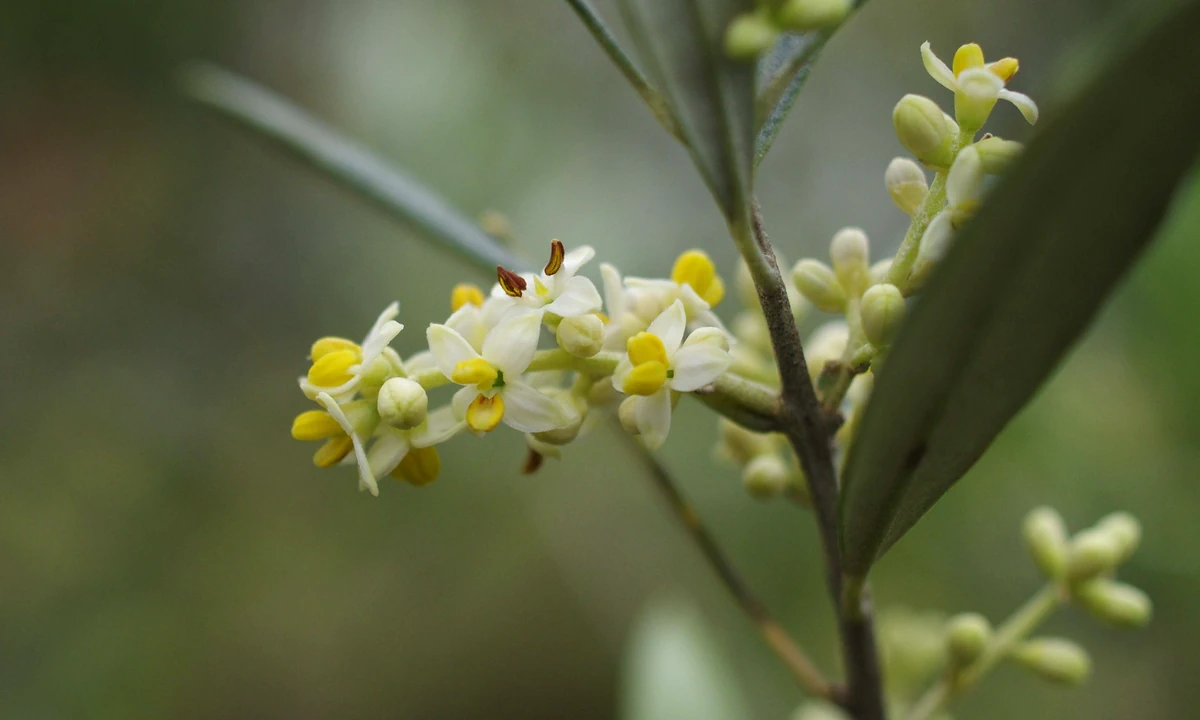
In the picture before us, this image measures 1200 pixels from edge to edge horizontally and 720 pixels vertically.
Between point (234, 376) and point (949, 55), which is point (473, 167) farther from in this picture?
point (949, 55)

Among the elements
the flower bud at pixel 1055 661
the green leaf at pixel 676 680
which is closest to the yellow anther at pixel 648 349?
the flower bud at pixel 1055 661

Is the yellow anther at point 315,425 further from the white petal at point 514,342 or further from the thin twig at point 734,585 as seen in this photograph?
the thin twig at point 734,585

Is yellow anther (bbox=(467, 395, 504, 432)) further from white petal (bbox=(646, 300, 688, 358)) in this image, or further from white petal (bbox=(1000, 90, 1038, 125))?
white petal (bbox=(1000, 90, 1038, 125))

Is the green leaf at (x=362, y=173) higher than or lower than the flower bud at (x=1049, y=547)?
higher

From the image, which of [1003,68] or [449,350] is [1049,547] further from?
[449,350]

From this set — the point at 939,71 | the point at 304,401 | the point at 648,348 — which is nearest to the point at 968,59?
the point at 939,71

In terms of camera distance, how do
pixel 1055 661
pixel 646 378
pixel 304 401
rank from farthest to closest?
pixel 304 401
pixel 1055 661
pixel 646 378

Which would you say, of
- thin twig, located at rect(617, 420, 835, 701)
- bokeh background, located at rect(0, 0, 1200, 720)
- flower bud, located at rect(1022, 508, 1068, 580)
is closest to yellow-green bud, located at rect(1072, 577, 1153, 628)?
flower bud, located at rect(1022, 508, 1068, 580)
